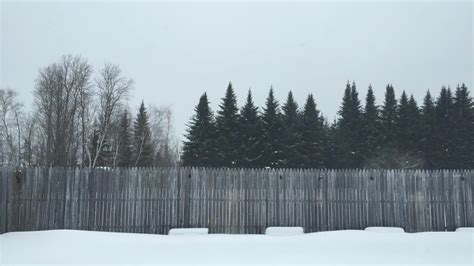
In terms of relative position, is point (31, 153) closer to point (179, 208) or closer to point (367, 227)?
point (179, 208)

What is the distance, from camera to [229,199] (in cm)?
1224

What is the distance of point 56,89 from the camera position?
36.4 m

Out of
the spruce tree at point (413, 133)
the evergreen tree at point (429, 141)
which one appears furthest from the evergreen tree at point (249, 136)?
the evergreen tree at point (429, 141)

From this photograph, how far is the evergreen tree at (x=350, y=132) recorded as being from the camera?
39641 millimetres

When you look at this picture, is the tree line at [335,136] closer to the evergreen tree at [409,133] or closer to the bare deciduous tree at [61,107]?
the evergreen tree at [409,133]

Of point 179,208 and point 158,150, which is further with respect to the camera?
point 158,150

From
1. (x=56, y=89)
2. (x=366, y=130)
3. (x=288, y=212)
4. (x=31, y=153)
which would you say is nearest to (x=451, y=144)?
(x=366, y=130)

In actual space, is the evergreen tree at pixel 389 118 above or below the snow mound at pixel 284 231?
above

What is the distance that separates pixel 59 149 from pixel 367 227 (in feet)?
93.6

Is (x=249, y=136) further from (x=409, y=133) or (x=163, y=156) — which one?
(x=163, y=156)

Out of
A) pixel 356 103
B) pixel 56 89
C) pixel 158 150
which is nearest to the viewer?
pixel 56 89

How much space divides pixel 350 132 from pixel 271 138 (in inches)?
426

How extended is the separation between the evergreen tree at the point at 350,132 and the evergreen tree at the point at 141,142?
19.1 m

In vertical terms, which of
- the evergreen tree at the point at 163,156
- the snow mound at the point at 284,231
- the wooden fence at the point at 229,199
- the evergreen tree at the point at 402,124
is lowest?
the snow mound at the point at 284,231
